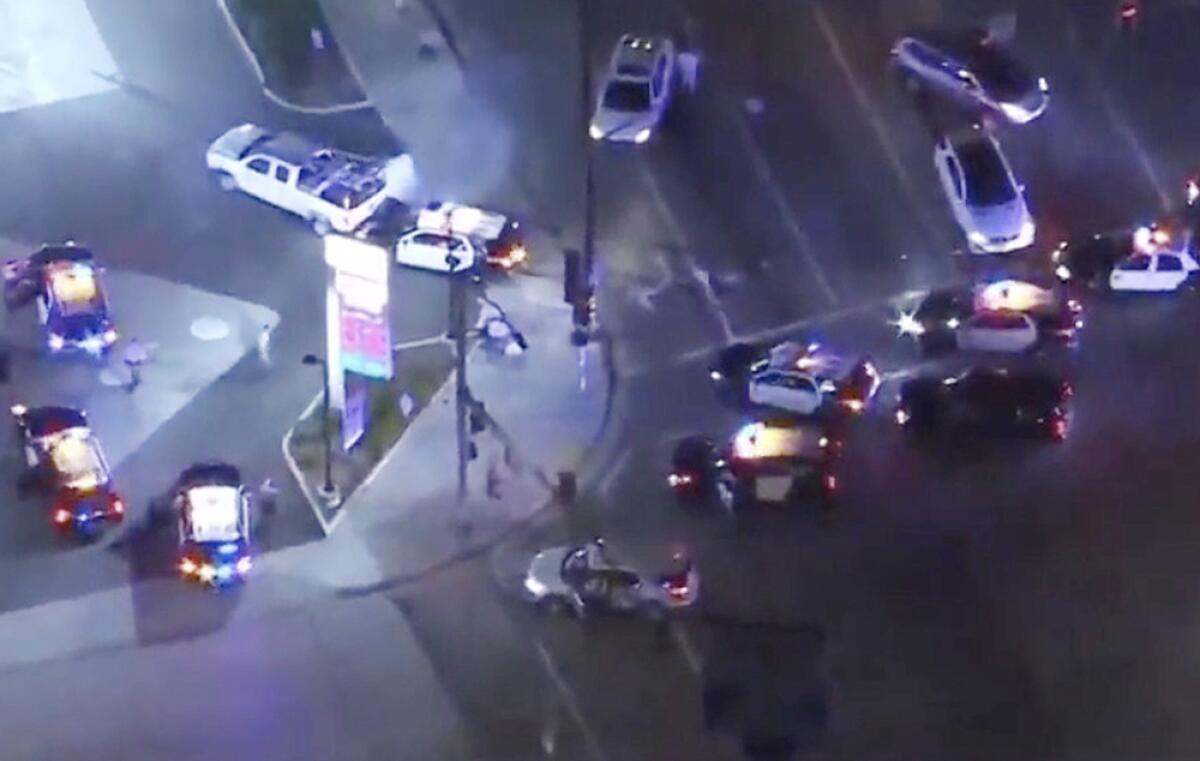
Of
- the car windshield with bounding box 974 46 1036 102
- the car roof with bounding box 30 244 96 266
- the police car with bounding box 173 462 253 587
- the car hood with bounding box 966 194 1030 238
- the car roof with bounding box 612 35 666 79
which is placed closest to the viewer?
the police car with bounding box 173 462 253 587

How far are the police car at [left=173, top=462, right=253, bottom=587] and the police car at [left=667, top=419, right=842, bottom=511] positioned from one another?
6418 mm

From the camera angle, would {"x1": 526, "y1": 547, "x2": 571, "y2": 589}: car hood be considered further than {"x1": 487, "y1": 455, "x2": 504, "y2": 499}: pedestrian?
No

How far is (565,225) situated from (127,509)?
390 inches

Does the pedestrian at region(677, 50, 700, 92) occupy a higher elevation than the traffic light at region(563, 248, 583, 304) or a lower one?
higher

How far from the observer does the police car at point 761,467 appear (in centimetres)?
3691

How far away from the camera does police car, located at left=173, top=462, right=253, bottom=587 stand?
3569 cm

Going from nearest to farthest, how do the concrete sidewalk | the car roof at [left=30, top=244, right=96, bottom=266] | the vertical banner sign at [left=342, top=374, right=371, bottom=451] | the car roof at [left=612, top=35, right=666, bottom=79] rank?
the concrete sidewalk → the vertical banner sign at [left=342, top=374, right=371, bottom=451] → the car roof at [left=30, top=244, right=96, bottom=266] → the car roof at [left=612, top=35, right=666, bottom=79]

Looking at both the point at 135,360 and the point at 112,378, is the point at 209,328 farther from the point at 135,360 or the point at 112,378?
the point at 112,378

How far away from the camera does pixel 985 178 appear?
141ft

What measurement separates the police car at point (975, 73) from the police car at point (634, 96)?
4494 mm

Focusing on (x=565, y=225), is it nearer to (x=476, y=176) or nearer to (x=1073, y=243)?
(x=476, y=176)

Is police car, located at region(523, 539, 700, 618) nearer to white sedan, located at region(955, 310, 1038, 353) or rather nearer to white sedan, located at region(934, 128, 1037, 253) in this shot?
white sedan, located at region(955, 310, 1038, 353)

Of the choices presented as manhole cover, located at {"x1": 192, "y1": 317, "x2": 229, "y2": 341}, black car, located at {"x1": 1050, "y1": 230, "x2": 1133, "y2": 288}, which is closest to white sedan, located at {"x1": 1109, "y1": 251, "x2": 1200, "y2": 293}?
→ black car, located at {"x1": 1050, "y1": 230, "x2": 1133, "y2": 288}

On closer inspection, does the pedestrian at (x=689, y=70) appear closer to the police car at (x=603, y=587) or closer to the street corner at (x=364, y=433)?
the street corner at (x=364, y=433)
